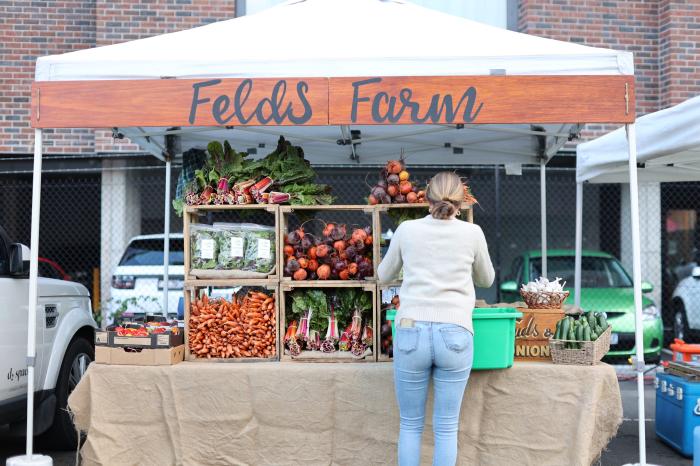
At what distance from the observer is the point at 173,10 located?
36.8 feet

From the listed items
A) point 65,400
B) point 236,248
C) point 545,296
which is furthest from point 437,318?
point 65,400

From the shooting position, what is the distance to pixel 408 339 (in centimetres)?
411

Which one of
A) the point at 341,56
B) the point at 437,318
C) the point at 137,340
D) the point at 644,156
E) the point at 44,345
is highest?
the point at 341,56

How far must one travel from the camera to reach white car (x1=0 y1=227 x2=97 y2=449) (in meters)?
5.33

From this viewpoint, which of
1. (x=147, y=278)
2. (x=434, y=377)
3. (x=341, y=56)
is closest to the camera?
(x=434, y=377)

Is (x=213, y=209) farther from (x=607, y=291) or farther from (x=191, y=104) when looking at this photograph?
(x=607, y=291)

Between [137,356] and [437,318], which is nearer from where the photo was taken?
[437,318]

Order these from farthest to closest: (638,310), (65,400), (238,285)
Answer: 1. (65,400)
2. (238,285)
3. (638,310)

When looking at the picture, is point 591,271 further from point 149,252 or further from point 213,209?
point 213,209

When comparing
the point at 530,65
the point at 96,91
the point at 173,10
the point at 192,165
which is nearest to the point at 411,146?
the point at 192,165

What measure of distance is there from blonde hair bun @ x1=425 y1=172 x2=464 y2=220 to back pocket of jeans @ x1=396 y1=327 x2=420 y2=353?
2.08ft

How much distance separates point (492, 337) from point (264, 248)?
5.43ft

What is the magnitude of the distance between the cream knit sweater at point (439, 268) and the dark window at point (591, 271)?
20.0ft

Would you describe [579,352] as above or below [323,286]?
below
